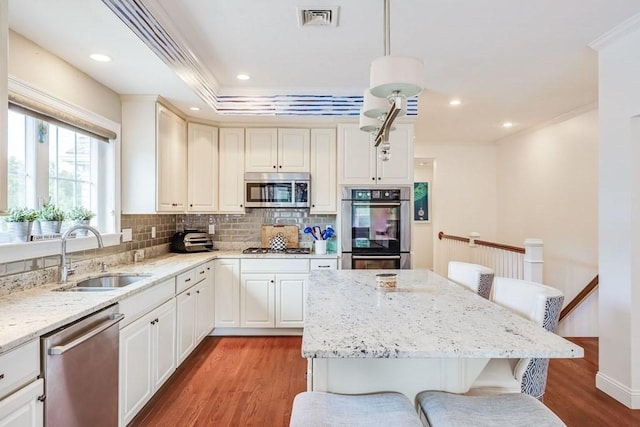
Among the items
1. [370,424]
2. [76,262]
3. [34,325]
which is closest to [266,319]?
[76,262]

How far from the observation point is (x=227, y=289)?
142 inches

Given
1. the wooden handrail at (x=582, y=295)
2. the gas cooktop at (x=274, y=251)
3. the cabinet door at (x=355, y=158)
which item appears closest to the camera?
the wooden handrail at (x=582, y=295)

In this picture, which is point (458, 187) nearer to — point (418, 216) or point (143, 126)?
point (418, 216)

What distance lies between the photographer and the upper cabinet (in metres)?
3.88

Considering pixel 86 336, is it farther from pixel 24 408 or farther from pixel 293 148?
pixel 293 148

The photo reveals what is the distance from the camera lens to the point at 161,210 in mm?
3139

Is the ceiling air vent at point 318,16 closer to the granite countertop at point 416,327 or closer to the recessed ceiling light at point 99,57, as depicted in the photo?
the recessed ceiling light at point 99,57

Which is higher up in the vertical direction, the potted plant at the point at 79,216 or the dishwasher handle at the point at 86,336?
the potted plant at the point at 79,216

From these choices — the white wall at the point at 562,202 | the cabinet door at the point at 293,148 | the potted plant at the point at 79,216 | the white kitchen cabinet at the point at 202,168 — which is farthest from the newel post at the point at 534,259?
the potted plant at the point at 79,216

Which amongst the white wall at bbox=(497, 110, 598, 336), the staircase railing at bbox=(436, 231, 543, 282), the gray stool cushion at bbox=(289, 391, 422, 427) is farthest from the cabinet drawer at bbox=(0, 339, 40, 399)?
the white wall at bbox=(497, 110, 598, 336)

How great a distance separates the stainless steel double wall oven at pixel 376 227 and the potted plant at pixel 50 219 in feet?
7.90

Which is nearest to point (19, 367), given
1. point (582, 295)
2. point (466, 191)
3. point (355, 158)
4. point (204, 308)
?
point (204, 308)

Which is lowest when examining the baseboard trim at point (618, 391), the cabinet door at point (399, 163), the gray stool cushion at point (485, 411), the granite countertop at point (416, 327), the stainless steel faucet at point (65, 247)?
the baseboard trim at point (618, 391)

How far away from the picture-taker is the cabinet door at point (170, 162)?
3.11 metres
